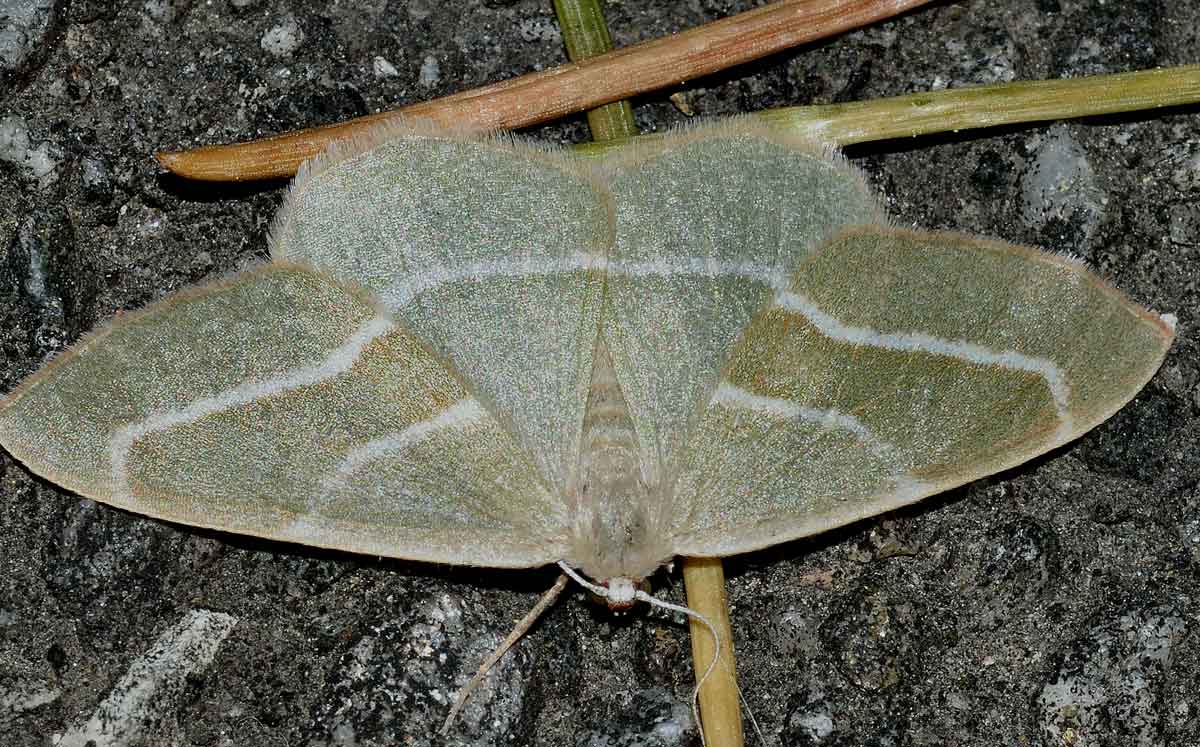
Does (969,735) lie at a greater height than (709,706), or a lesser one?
lesser

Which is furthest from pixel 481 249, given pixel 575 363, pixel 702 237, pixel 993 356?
pixel 993 356

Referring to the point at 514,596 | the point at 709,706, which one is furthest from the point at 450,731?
the point at 709,706

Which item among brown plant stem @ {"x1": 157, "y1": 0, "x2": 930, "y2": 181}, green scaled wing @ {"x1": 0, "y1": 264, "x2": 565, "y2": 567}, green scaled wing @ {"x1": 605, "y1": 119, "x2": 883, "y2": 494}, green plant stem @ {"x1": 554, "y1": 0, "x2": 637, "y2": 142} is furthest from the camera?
green plant stem @ {"x1": 554, "y1": 0, "x2": 637, "y2": 142}

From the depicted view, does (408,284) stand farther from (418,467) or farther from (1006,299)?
(1006,299)

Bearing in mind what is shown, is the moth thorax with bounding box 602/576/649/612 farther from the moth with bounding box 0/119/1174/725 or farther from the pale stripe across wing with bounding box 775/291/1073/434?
the pale stripe across wing with bounding box 775/291/1073/434

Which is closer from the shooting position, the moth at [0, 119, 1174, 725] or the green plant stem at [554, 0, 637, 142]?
the moth at [0, 119, 1174, 725]

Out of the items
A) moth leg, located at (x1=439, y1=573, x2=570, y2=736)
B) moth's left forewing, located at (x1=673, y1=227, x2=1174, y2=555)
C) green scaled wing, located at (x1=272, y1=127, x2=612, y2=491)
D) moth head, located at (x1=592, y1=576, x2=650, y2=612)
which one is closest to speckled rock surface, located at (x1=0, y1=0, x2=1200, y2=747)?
moth leg, located at (x1=439, y1=573, x2=570, y2=736)

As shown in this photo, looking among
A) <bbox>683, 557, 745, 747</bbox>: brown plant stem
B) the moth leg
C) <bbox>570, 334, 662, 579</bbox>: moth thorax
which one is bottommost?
<bbox>683, 557, 745, 747</bbox>: brown plant stem
